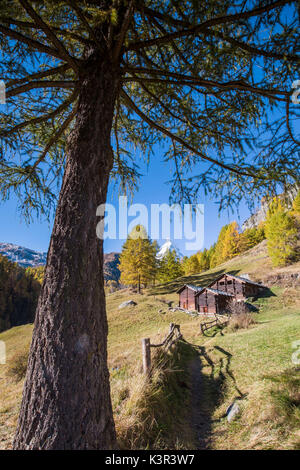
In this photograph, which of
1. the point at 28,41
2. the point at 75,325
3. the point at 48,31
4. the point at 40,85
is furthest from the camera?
the point at 40,85

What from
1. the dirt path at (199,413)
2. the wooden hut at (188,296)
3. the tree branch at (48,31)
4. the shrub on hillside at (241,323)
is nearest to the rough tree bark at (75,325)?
the tree branch at (48,31)

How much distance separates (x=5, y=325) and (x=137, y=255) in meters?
38.0

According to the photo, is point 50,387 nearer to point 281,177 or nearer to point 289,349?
point 281,177

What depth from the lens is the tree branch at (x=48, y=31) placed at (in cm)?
224

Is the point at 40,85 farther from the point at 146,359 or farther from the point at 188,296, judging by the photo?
the point at 188,296

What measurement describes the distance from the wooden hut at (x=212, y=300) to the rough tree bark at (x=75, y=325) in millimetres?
29093

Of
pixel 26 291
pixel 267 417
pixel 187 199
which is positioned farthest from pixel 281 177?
pixel 26 291

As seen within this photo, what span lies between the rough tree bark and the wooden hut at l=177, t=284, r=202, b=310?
31814 millimetres

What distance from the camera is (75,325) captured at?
2.14m

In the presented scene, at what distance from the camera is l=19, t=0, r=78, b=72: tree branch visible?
2240 mm

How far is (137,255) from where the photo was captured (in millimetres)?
38969

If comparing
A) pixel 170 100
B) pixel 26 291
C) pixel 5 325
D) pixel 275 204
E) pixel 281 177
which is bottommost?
pixel 5 325

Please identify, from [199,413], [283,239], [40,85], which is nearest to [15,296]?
[283,239]

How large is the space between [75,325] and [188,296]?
3400cm
